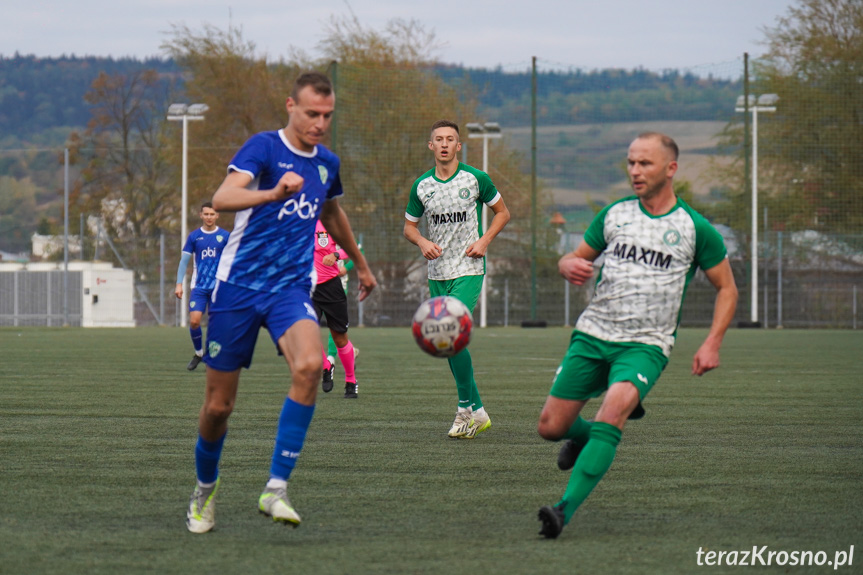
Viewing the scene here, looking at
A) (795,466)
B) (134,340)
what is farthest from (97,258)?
(795,466)

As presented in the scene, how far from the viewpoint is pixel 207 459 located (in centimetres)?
463

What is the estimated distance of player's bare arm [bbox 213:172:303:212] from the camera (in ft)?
13.8


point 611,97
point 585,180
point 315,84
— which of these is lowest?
point 315,84

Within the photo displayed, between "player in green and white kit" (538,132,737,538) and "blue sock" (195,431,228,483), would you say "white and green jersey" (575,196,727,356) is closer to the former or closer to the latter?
"player in green and white kit" (538,132,737,538)

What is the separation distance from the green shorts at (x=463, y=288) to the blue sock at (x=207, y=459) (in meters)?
3.40

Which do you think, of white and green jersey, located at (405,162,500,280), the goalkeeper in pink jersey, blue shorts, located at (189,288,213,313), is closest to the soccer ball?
white and green jersey, located at (405,162,500,280)

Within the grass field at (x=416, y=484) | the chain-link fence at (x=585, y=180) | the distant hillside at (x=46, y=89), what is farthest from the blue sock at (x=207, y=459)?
the distant hillside at (x=46, y=89)

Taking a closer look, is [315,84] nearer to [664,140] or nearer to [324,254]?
[664,140]

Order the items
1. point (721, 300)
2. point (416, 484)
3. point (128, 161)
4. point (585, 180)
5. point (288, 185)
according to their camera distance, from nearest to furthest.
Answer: point (288, 185) → point (721, 300) → point (416, 484) → point (585, 180) → point (128, 161)

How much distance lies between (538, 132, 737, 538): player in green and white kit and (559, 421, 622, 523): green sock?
167mm

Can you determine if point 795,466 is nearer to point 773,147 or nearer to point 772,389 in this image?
point 772,389

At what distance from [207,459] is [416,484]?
1251 mm

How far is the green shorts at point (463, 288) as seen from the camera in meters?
7.84

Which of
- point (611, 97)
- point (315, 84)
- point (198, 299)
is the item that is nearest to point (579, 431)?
point (315, 84)
